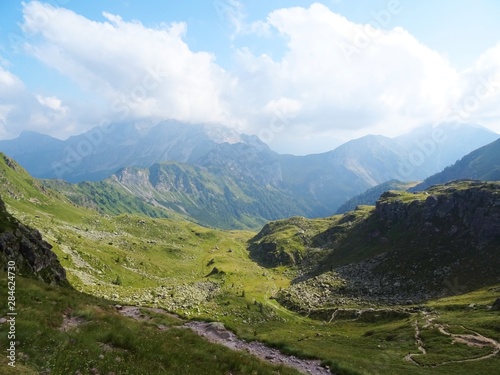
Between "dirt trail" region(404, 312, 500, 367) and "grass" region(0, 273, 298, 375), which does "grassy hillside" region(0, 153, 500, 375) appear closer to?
"grass" region(0, 273, 298, 375)

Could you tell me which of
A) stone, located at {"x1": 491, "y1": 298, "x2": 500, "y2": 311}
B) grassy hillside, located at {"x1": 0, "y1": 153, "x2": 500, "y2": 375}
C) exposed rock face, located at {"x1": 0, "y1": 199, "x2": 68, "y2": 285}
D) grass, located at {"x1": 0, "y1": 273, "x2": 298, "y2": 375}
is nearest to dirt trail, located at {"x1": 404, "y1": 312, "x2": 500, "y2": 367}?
grassy hillside, located at {"x1": 0, "y1": 153, "x2": 500, "y2": 375}

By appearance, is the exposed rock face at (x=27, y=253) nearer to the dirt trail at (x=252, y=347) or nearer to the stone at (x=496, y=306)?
the dirt trail at (x=252, y=347)

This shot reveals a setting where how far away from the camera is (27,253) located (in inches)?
1720

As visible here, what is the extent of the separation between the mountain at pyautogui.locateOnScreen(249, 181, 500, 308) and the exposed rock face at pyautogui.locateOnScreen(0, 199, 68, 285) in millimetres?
62942

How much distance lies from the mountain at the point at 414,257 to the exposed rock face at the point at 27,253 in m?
62.9

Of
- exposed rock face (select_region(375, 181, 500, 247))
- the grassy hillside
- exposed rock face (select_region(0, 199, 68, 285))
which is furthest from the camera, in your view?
exposed rock face (select_region(375, 181, 500, 247))

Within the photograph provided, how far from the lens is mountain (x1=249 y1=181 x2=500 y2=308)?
91.2 meters

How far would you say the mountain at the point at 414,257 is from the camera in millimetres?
91188

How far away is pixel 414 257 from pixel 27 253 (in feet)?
350

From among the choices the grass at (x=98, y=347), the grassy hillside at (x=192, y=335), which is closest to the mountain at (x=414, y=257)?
the grassy hillside at (x=192, y=335)

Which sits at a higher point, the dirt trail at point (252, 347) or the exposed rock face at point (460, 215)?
the exposed rock face at point (460, 215)

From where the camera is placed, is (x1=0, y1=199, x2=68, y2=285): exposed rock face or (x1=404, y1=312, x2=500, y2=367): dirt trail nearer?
(x1=0, y1=199, x2=68, y2=285): exposed rock face

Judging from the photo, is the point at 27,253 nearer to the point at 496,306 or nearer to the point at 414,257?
the point at 496,306

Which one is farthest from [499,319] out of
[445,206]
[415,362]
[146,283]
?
[146,283]
